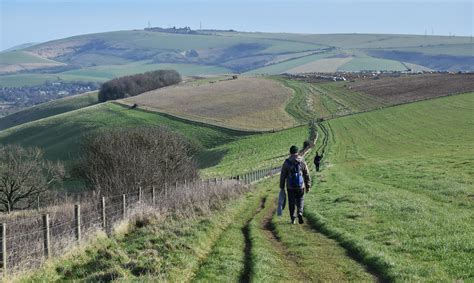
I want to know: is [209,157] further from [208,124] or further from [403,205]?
[403,205]

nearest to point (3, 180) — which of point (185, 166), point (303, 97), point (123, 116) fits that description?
point (185, 166)

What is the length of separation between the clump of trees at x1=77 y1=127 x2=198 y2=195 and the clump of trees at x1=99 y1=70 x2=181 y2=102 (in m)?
107

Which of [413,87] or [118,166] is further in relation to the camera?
[413,87]

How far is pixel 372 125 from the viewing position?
76.0 metres

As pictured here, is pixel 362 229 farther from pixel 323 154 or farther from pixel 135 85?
pixel 135 85

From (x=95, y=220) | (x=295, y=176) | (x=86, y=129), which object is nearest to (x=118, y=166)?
(x=95, y=220)

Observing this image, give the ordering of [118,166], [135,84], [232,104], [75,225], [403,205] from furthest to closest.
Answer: [135,84] < [232,104] < [118,166] < [403,205] < [75,225]

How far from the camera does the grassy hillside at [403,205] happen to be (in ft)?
41.1

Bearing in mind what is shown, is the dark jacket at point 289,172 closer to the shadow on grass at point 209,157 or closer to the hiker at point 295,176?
the hiker at point 295,176

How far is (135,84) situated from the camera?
164 meters

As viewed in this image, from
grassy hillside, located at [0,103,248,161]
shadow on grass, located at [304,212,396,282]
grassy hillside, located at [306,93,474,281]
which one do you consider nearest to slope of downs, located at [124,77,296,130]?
grassy hillside, located at [0,103,248,161]

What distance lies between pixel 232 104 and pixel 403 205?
8344cm

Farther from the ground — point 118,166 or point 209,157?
point 118,166

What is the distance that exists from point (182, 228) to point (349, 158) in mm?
39354
